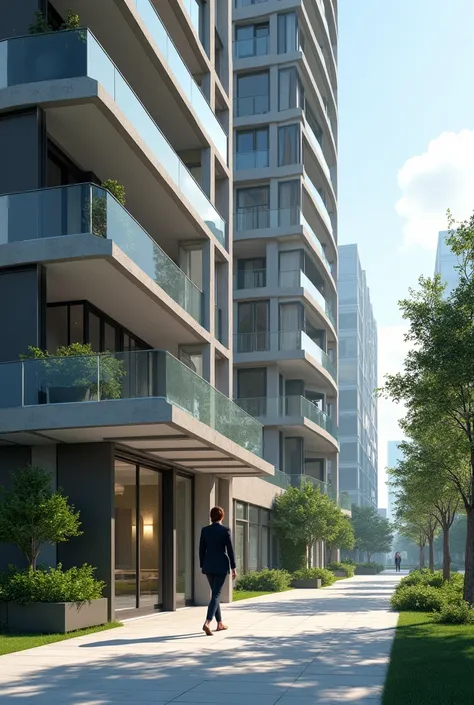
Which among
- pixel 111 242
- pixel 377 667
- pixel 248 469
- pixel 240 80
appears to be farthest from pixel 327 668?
pixel 240 80

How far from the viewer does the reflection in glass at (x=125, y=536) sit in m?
18.9

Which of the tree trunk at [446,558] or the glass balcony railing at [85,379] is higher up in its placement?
the glass balcony railing at [85,379]

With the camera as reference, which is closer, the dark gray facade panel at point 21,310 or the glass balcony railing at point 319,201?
the dark gray facade panel at point 21,310

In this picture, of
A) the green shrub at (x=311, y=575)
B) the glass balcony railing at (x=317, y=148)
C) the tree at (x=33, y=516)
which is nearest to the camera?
the tree at (x=33, y=516)

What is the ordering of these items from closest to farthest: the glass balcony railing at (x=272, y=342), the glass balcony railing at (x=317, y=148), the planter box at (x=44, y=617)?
the planter box at (x=44, y=617) < the glass balcony railing at (x=272, y=342) < the glass balcony railing at (x=317, y=148)

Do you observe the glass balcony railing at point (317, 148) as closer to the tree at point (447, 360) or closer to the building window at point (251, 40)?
the building window at point (251, 40)

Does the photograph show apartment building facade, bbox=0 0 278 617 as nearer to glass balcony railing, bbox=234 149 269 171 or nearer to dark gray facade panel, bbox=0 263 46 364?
dark gray facade panel, bbox=0 263 46 364

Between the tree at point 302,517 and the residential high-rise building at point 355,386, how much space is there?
80613 millimetres

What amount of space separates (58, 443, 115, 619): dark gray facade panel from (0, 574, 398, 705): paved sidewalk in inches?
53.4

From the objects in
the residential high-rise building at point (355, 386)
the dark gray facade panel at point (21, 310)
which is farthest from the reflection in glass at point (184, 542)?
the residential high-rise building at point (355, 386)

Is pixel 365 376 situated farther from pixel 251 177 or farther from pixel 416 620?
pixel 416 620

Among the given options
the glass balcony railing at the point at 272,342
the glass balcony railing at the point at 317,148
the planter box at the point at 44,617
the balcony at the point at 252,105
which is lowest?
the planter box at the point at 44,617

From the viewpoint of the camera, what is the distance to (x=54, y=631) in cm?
1573

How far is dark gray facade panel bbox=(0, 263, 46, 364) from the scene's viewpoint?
17844mm
